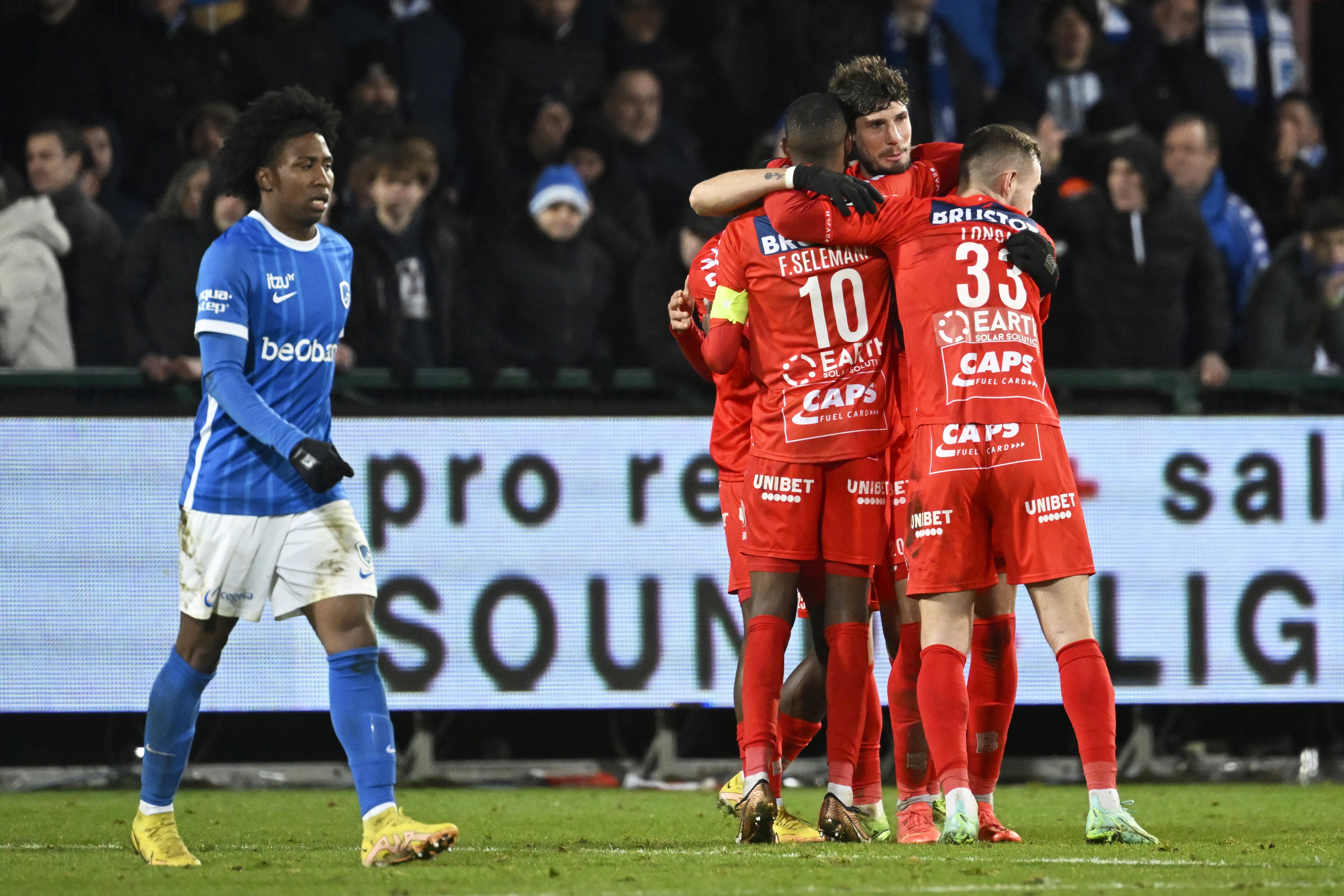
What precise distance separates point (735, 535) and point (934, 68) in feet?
19.1

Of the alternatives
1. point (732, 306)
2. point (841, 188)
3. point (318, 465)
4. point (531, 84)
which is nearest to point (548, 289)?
point (531, 84)

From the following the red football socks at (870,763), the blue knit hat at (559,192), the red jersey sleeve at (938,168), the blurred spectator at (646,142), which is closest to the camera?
the red jersey sleeve at (938,168)

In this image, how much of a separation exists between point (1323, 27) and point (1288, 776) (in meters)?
6.65

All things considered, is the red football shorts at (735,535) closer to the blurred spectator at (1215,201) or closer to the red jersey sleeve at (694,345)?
the red jersey sleeve at (694,345)

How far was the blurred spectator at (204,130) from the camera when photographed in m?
9.66

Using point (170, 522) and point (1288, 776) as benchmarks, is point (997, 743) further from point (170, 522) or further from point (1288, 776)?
point (170, 522)

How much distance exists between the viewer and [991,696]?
6.07 metres

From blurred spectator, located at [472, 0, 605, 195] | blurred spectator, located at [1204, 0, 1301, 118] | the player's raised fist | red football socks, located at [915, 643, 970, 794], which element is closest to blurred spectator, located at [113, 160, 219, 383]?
blurred spectator, located at [472, 0, 605, 195]

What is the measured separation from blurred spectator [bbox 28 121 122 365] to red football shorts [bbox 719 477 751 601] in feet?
12.9

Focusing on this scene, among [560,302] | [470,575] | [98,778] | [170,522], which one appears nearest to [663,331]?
[560,302]

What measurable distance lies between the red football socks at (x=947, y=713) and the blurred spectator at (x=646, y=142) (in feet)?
18.5

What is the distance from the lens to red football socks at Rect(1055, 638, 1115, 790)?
5.57 m

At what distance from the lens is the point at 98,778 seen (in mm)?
8555

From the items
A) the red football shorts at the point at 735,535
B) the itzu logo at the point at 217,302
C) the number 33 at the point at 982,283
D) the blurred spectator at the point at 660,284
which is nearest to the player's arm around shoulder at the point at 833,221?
the number 33 at the point at 982,283
